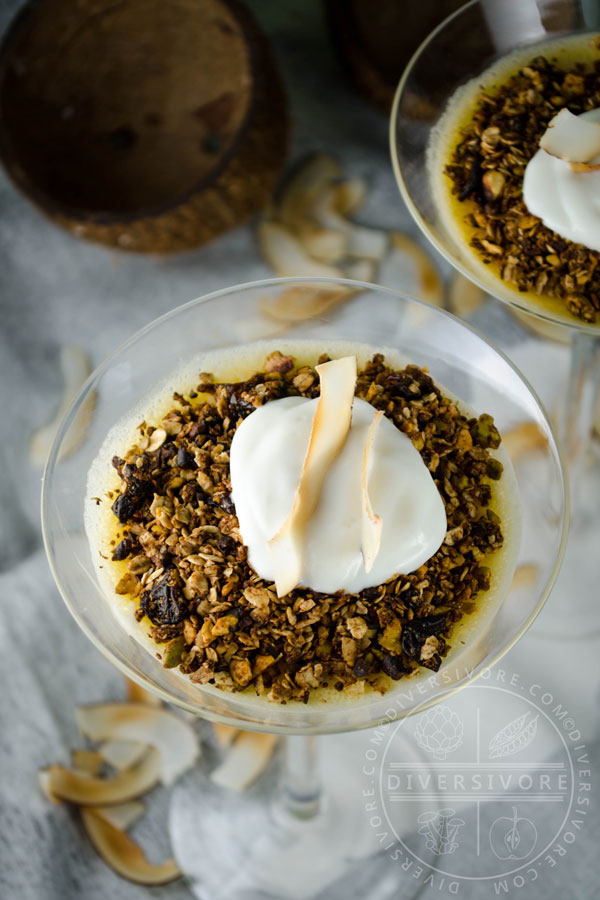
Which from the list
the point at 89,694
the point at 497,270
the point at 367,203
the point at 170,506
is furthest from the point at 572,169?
the point at 89,694

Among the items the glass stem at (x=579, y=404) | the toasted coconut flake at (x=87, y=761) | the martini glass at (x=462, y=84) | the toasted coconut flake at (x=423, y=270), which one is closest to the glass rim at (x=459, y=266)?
the martini glass at (x=462, y=84)

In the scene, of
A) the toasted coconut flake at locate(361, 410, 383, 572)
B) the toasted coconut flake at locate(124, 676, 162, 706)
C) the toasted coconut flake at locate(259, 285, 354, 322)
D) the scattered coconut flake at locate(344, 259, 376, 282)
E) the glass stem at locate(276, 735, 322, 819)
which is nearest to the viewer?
the toasted coconut flake at locate(361, 410, 383, 572)

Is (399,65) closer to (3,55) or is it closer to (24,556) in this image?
(3,55)

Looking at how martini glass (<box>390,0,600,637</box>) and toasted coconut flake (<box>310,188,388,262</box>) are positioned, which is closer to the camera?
martini glass (<box>390,0,600,637</box>)

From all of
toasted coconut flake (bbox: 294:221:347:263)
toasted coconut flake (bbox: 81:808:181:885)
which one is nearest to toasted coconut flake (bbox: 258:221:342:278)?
toasted coconut flake (bbox: 294:221:347:263)

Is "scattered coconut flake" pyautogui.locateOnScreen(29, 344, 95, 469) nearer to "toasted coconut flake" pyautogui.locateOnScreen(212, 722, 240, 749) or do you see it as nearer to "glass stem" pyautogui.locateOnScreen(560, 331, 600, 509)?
"toasted coconut flake" pyautogui.locateOnScreen(212, 722, 240, 749)
